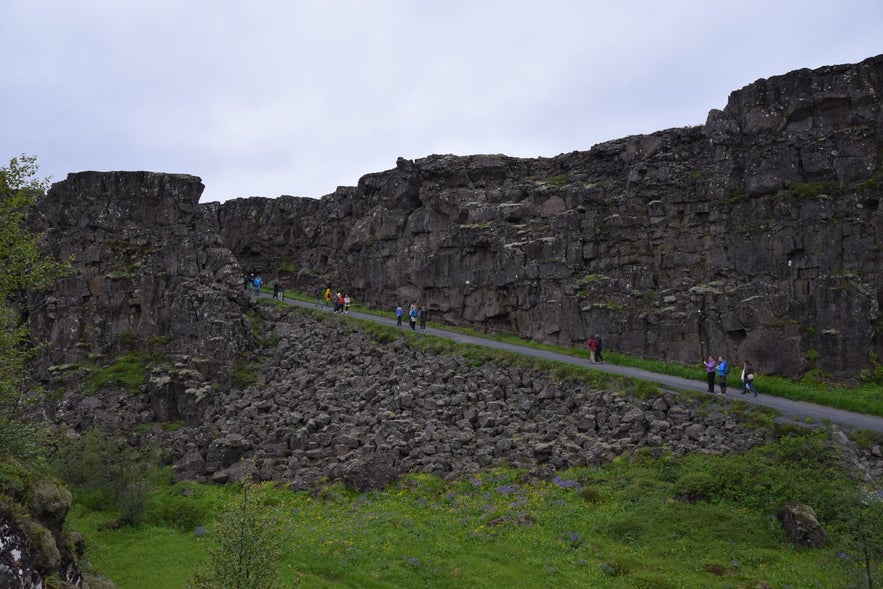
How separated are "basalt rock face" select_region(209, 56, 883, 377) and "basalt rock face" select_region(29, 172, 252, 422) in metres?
16.0

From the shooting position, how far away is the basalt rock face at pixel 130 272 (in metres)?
44.6

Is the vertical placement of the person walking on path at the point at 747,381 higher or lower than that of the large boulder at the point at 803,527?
higher

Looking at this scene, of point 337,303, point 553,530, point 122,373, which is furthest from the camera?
point 337,303

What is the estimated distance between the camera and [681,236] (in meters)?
42.3

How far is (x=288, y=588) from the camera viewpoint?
18.5 m

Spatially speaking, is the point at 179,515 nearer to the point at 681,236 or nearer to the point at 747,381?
the point at 747,381

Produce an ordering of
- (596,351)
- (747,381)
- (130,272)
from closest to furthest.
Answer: (747,381) → (596,351) → (130,272)

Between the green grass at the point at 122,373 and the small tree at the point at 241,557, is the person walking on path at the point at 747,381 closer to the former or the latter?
the small tree at the point at 241,557

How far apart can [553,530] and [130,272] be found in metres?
37.3

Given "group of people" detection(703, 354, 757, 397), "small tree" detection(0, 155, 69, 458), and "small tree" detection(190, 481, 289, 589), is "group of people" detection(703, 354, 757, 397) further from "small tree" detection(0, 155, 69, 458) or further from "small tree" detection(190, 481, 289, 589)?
"small tree" detection(0, 155, 69, 458)

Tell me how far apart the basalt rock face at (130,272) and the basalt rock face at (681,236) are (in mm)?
15986

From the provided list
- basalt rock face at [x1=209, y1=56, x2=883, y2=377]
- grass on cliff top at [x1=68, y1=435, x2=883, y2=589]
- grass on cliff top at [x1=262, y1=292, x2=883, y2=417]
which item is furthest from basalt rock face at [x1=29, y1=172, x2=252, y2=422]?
grass on cliff top at [x1=262, y1=292, x2=883, y2=417]

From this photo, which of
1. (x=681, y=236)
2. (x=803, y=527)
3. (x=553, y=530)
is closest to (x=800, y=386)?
(x=681, y=236)

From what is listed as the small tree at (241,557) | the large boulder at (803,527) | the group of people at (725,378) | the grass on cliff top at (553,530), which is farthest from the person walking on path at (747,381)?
the small tree at (241,557)
